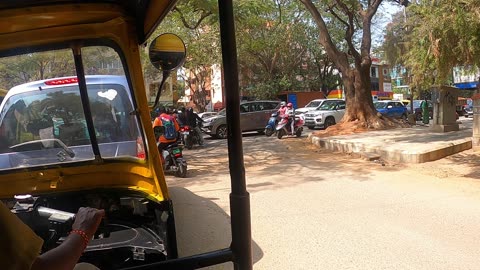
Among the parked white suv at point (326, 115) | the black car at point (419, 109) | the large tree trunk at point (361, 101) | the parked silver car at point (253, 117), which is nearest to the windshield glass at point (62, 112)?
the large tree trunk at point (361, 101)

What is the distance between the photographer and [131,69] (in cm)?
333

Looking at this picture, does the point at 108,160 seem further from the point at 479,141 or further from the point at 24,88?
the point at 479,141

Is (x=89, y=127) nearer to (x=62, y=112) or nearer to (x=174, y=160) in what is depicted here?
(x=62, y=112)

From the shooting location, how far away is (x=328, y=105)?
24.1m

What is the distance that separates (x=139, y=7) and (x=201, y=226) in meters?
3.67

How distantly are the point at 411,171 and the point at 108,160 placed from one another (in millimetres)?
7350

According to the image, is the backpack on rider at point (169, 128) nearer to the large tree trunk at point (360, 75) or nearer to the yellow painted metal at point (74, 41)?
the yellow painted metal at point (74, 41)

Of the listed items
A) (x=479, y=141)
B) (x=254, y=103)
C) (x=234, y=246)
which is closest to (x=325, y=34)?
(x=254, y=103)

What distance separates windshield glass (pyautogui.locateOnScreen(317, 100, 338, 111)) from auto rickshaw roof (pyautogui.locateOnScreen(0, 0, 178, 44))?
830 inches

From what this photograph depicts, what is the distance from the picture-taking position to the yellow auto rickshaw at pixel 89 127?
9.51 ft

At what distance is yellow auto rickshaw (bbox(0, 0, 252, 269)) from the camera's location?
2898mm

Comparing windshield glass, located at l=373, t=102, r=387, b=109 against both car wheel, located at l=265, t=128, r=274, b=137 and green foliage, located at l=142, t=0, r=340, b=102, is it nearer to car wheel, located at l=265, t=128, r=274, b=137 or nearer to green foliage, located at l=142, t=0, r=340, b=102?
green foliage, located at l=142, t=0, r=340, b=102

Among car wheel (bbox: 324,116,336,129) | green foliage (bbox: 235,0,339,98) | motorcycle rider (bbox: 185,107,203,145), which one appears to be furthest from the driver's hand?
green foliage (bbox: 235,0,339,98)

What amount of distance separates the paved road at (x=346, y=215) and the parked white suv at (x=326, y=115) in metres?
12.6
